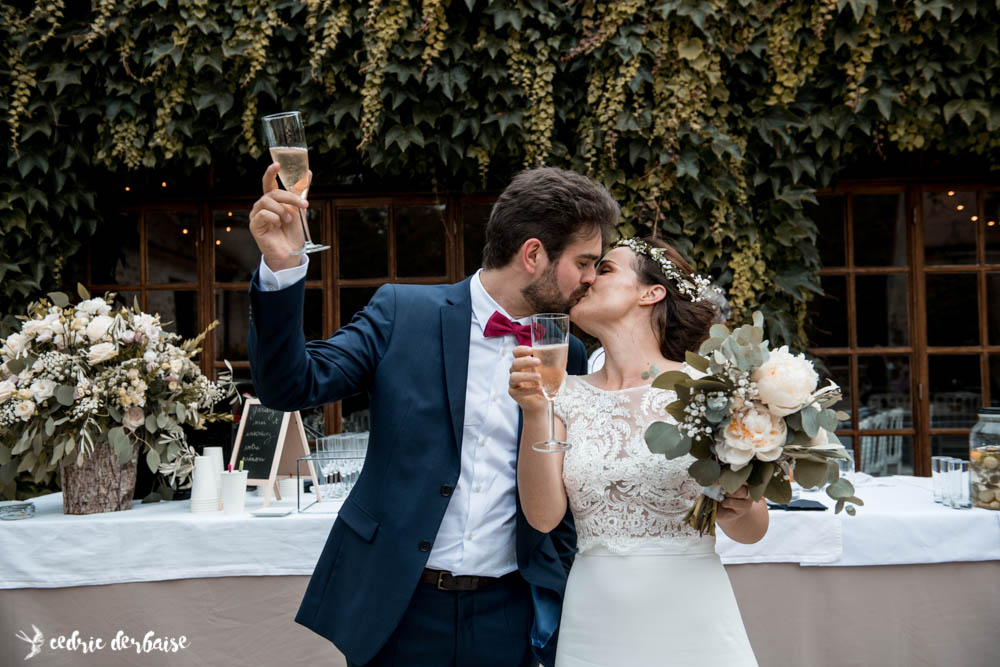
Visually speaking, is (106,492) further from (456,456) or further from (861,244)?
(861,244)

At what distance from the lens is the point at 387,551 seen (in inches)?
67.4

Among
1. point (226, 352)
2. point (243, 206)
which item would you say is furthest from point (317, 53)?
point (226, 352)

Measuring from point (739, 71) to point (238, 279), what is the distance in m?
3.20

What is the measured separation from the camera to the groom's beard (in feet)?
A: 6.35

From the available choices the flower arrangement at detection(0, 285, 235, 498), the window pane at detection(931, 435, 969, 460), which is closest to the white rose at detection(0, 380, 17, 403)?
the flower arrangement at detection(0, 285, 235, 498)

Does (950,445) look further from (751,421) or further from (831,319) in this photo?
(751,421)

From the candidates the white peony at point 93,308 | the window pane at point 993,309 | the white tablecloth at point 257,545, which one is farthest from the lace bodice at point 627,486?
the window pane at point 993,309

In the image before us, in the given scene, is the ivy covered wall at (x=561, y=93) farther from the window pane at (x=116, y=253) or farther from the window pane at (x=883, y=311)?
the window pane at (x=883, y=311)

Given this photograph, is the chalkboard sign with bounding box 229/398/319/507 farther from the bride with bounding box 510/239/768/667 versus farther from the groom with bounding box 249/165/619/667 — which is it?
the bride with bounding box 510/239/768/667

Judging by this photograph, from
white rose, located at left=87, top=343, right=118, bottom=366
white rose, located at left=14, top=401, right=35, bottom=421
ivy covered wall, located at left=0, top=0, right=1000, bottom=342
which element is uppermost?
ivy covered wall, located at left=0, top=0, right=1000, bottom=342

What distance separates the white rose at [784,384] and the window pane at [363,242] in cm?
331

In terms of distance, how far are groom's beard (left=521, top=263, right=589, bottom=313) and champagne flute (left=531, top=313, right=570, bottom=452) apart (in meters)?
0.39

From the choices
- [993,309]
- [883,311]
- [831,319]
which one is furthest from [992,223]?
[831,319]

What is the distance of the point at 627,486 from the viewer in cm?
188
